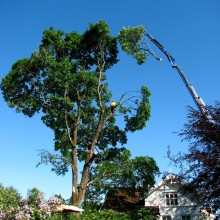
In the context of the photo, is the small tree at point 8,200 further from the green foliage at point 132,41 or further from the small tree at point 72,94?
the green foliage at point 132,41

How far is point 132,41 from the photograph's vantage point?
1952 centimetres

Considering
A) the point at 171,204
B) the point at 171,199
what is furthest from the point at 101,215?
the point at 171,199

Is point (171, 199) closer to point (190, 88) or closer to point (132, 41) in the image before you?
point (132, 41)

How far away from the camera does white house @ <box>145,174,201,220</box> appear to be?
32062mm

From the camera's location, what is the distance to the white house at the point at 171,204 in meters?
32.1

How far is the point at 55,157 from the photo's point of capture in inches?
848

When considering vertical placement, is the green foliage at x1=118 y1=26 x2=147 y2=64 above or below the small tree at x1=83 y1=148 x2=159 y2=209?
above

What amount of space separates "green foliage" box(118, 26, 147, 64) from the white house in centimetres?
1494

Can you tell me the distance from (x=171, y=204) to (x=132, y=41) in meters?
19.6

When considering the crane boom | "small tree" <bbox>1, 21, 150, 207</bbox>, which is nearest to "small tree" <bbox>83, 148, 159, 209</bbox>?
"small tree" <bbox>1, 21, 150, 207</bbox>

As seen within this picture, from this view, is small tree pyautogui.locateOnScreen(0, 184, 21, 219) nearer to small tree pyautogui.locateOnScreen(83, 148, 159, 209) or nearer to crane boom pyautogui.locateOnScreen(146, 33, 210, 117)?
small tree pyautogui.locateOnScreen(83, 148, 159, 209)

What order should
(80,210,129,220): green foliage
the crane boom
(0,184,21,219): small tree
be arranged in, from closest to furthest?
1. the crane boom
2. (0,184,21,219): small tree
3. (80,210,129,220): green foliage

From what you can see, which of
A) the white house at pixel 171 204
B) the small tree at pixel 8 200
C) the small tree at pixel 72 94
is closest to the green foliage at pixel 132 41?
the small tree at pixel 72 94

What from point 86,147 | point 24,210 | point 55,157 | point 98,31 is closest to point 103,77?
point 98,31
